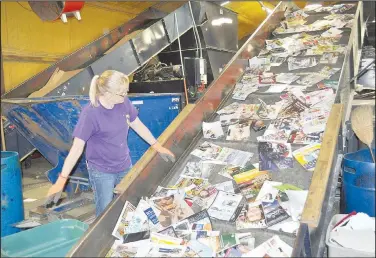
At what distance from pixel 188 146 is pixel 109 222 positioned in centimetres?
128

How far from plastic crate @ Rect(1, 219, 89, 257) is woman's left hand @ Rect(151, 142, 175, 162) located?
2.98 ft

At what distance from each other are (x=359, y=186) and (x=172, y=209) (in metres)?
1.30

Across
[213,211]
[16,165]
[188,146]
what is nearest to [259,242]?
[213,211]

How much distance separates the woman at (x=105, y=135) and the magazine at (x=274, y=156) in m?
0.79

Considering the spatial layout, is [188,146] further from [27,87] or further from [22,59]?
[22,59]

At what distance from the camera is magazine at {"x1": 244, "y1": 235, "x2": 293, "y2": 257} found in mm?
2248

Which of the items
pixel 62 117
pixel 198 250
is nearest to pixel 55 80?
pixel 62 117

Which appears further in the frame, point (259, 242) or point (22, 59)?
point (22, 59)

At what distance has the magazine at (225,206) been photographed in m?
2.71

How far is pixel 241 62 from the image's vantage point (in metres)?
5.03

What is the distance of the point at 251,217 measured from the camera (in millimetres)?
2637

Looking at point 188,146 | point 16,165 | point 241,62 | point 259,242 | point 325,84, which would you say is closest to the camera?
point 259,242

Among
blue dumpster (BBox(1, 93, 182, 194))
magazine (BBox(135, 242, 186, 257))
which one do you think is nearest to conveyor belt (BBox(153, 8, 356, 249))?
magazine (BBox(135, 242, 186, 257))

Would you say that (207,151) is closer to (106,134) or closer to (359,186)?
(106,134)
